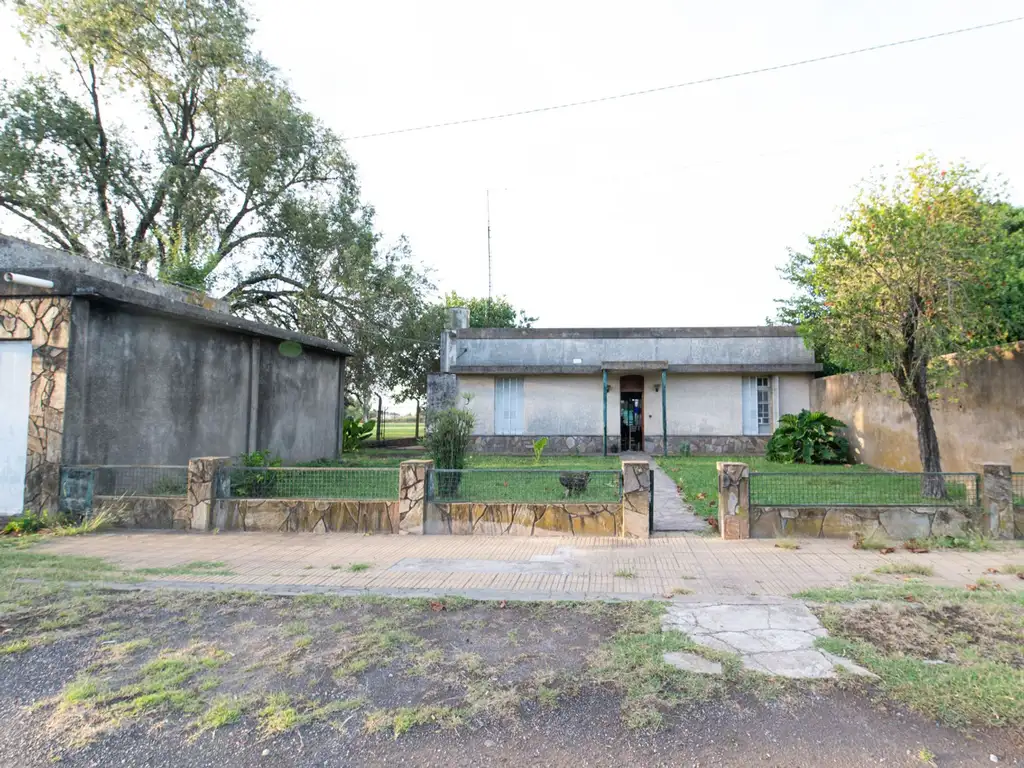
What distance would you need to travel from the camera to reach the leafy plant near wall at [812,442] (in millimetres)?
15695

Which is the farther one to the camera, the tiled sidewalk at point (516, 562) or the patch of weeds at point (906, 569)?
the patch of weeds at point (906, 569)

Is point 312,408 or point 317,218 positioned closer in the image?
point 312,408

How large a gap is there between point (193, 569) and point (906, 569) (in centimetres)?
744

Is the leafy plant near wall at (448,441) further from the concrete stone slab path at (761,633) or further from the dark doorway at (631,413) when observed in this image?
the dark doorway at (631,413)

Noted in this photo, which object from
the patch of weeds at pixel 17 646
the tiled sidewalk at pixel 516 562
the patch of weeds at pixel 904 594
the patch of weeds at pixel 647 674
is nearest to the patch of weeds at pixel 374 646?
the tiled sidewalk at pixel 516 562

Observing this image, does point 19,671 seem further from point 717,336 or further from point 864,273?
point 717,336

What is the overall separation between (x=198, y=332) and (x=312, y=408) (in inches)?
199

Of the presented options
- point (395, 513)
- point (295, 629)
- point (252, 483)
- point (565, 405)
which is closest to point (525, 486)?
point (395, 513)

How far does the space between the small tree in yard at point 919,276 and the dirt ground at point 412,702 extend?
696 cm

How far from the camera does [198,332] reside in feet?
37.1

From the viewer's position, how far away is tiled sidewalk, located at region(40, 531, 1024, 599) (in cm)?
555

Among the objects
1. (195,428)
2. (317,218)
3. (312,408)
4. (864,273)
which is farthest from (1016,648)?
(317,218)

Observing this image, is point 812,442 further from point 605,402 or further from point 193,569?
point 193,569

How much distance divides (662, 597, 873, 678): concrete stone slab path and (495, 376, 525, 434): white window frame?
1485 centimetres
